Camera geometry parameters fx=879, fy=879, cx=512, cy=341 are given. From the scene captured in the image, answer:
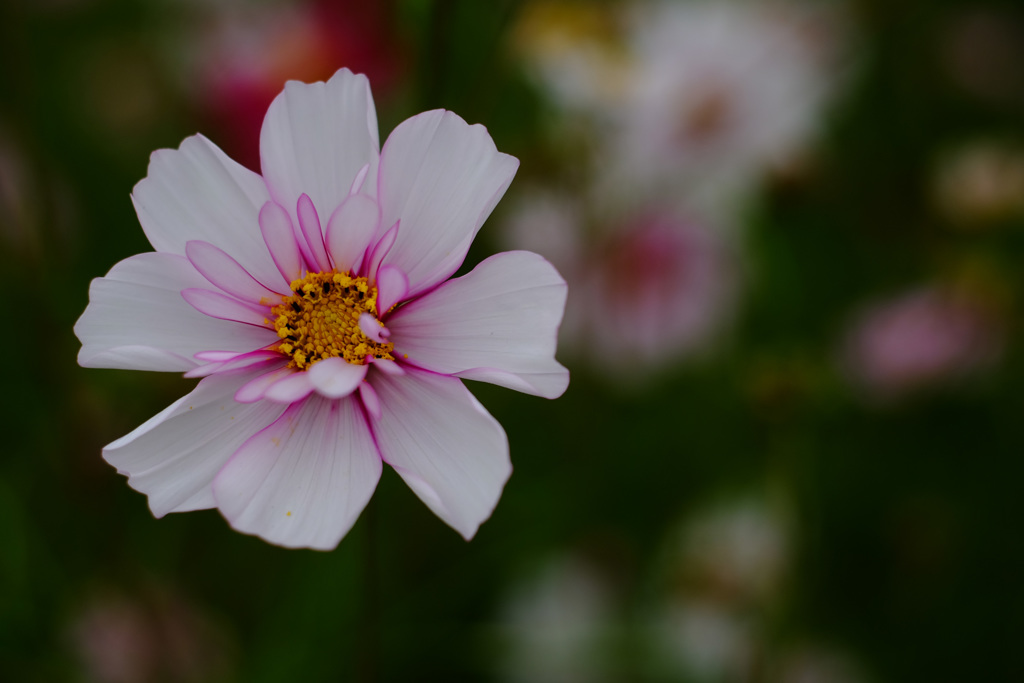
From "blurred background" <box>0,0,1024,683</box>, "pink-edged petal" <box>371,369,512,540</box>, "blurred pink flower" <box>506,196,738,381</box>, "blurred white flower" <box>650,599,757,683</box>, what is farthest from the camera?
"blurred pink flower" <box>506,196,738,381</box>

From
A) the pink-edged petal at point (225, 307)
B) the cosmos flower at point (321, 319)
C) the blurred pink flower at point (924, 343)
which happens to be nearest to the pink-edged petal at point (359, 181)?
the cosmos flower at point (321, 319)

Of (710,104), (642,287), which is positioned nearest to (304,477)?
(642,287)

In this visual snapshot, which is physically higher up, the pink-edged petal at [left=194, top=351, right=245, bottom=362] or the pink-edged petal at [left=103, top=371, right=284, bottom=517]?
the pink-edged petal at [left=194, top=351, right=245, bottom=362]

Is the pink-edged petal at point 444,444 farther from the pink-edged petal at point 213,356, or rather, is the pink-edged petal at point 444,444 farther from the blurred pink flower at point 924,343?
the blurred pink flower at point 924,343

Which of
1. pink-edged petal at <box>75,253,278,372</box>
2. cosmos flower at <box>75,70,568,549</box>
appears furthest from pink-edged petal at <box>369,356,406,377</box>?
pink-edged petal at <box>75,253,278,372</box>

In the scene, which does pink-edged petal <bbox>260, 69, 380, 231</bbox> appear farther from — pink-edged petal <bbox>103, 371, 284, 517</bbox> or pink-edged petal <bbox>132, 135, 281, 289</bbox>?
pink-edged petal <bbox>103, 371, 284, 517</bbox>

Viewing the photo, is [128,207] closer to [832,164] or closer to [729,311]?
[729,311]

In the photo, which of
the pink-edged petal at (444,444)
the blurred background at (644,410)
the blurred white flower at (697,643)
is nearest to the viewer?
the pink-edged petal at (444,444)

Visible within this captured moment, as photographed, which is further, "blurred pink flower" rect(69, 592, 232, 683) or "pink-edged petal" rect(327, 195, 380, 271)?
"blurred pink flower" rect(69, 592, 232, 683)
